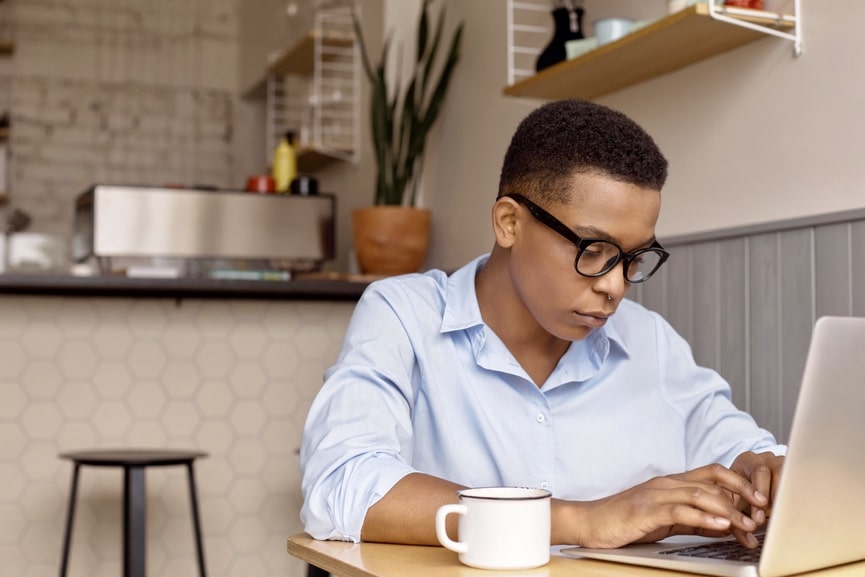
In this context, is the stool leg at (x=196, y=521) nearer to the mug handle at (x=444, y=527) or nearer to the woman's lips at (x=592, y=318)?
the woman's lips at (x=592, y=318)

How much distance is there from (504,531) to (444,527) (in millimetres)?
61

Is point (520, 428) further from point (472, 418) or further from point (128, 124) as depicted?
point (128, 124)

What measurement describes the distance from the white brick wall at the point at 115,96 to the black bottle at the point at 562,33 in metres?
3.54

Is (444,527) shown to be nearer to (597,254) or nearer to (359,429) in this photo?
(359,429)

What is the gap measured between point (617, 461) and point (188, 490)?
1885 mm

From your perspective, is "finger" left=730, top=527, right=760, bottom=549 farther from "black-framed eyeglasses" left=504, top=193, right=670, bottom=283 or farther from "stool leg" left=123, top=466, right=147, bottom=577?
"stool leg" left=123, top=466, right=147, bottom=577

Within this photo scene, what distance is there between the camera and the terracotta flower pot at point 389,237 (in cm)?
325

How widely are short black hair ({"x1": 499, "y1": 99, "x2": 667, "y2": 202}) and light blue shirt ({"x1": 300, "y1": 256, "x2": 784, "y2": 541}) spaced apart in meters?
0.18

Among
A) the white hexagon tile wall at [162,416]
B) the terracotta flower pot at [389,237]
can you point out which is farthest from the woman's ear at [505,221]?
the terracotta flower pot at [389,237]

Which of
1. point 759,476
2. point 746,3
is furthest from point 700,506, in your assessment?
point 746,3

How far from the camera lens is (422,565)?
919 millimetres

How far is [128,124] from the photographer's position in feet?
18.4

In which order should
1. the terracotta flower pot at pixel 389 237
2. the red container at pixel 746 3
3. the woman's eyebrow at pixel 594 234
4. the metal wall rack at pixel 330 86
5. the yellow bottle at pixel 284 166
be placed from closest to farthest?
the woman's eyebrow at pixel 594 234 → the red container at pixel 746 3 → the terracotta flower pot at pixel 389 237 → the yellow bottle at pixel 284 166 → the metal wall rack at pixel 330 86

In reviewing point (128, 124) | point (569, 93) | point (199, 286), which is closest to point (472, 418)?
point (569, 93)
